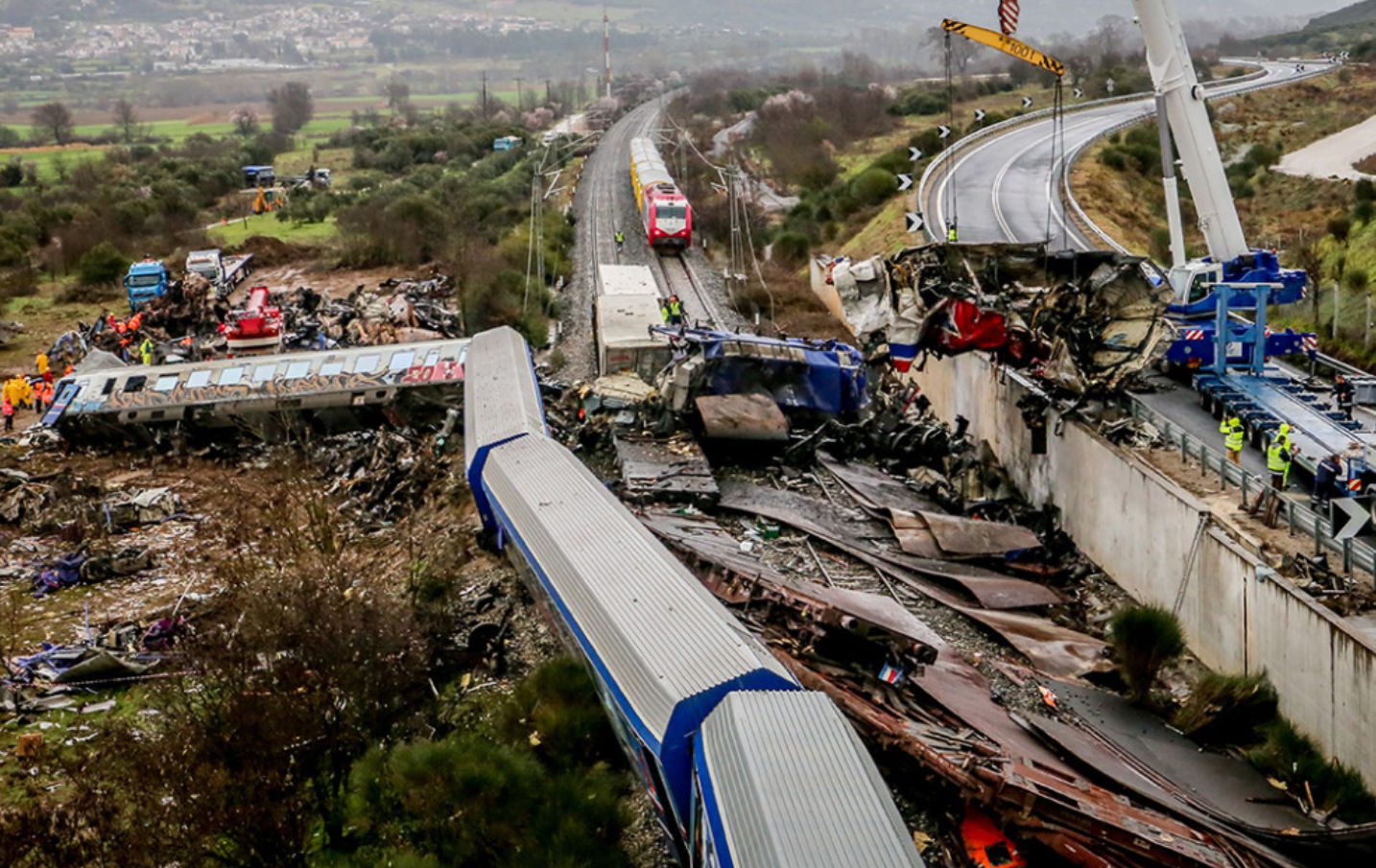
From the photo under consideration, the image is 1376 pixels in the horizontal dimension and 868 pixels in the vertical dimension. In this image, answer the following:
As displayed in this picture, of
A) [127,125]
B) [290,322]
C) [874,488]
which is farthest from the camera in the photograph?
[127,125]

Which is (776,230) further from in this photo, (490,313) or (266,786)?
(266,786)

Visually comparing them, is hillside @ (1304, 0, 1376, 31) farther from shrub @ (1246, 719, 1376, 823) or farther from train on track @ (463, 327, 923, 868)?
train on track @ (463, 327, 923, 868)

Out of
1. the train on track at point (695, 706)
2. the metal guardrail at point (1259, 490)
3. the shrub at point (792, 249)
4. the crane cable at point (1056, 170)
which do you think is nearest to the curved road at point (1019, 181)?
the crane cable at point (1056, 170)

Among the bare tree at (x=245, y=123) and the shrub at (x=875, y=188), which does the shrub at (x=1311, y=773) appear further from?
the bare tree at (x=245, y=123)

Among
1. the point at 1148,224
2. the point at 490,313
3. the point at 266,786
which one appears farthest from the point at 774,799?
the point at 1148,224

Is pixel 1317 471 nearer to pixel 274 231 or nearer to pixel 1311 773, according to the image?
pixel 1311 773

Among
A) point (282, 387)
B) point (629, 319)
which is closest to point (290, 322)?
point (282, 387)
